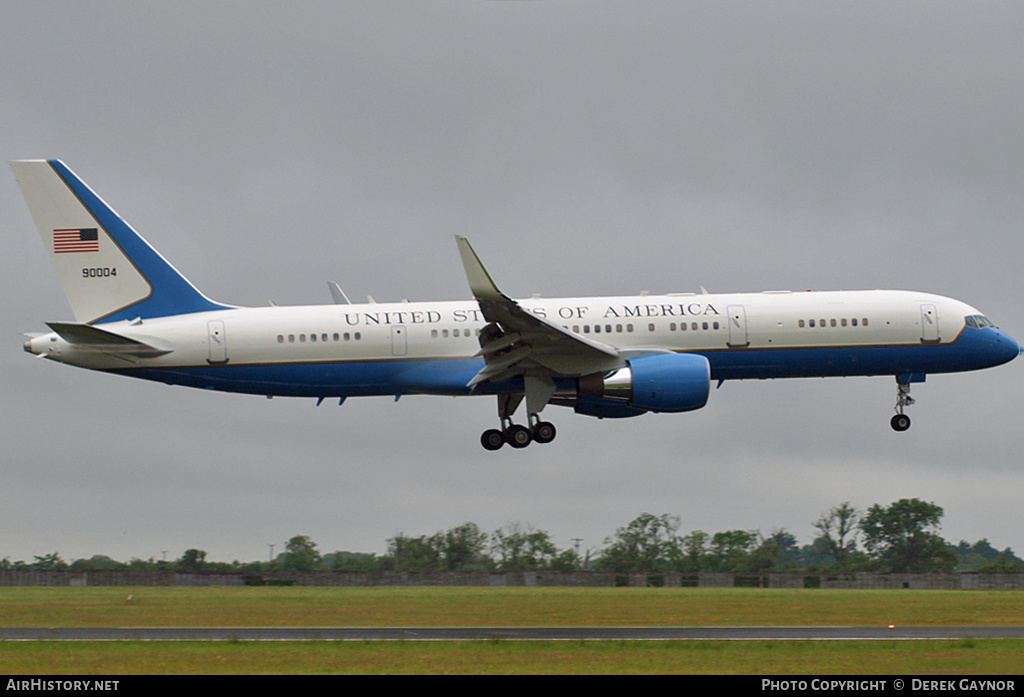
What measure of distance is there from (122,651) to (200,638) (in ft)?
10.2

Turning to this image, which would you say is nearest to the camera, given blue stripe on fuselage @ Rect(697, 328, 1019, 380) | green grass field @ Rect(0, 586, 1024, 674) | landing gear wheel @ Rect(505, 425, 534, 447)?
green grass field @ Rect(0, 586, 1024, 674)

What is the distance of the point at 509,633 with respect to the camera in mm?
32188

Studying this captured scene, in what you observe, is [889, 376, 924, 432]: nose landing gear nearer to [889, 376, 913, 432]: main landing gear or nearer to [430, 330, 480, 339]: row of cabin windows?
[889, 376, 913, 432]: main landing gear

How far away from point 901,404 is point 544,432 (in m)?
13.8

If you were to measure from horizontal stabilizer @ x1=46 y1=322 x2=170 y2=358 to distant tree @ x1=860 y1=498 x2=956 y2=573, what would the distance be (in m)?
49.8

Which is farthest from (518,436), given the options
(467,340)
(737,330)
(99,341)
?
(99,341)

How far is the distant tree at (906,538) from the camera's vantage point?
7575 centimetres

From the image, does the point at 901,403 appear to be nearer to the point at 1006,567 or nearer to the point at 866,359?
the point at 866,359

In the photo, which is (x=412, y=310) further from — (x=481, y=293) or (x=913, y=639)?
(x=913, y=639)

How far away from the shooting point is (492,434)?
43562 mm

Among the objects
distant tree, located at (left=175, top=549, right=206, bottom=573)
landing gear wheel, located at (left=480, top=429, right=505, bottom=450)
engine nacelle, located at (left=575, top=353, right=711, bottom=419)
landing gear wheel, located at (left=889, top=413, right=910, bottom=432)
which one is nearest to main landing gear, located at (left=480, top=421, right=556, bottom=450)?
landing gear wheel, located at (left=480, top=429, right=505, bottom=450)

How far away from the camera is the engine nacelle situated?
131ft

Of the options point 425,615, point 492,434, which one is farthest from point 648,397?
point 425,615
